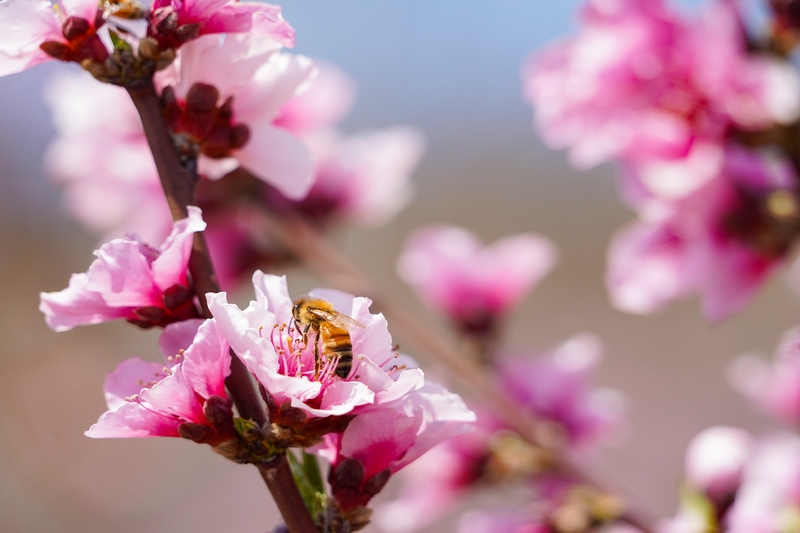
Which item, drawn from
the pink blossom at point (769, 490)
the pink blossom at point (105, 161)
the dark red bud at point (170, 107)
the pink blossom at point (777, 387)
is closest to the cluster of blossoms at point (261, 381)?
the dark red bud at point (170, 107)

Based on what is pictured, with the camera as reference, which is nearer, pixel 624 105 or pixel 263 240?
pixel 624 105

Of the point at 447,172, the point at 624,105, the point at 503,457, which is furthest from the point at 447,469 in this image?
the point at 447,172

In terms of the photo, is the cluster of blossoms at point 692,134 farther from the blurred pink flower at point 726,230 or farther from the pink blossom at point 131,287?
the pink blossom at point 131,287

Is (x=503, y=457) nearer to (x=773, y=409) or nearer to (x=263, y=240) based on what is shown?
(x=773, y=409)

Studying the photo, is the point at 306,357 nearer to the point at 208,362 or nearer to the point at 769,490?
the point at 208,362

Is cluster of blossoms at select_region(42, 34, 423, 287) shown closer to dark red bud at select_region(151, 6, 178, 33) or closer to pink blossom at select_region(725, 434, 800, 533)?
dark red bud at select_region(151, 6, 178, 33)

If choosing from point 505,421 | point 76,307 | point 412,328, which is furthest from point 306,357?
point 505,421
